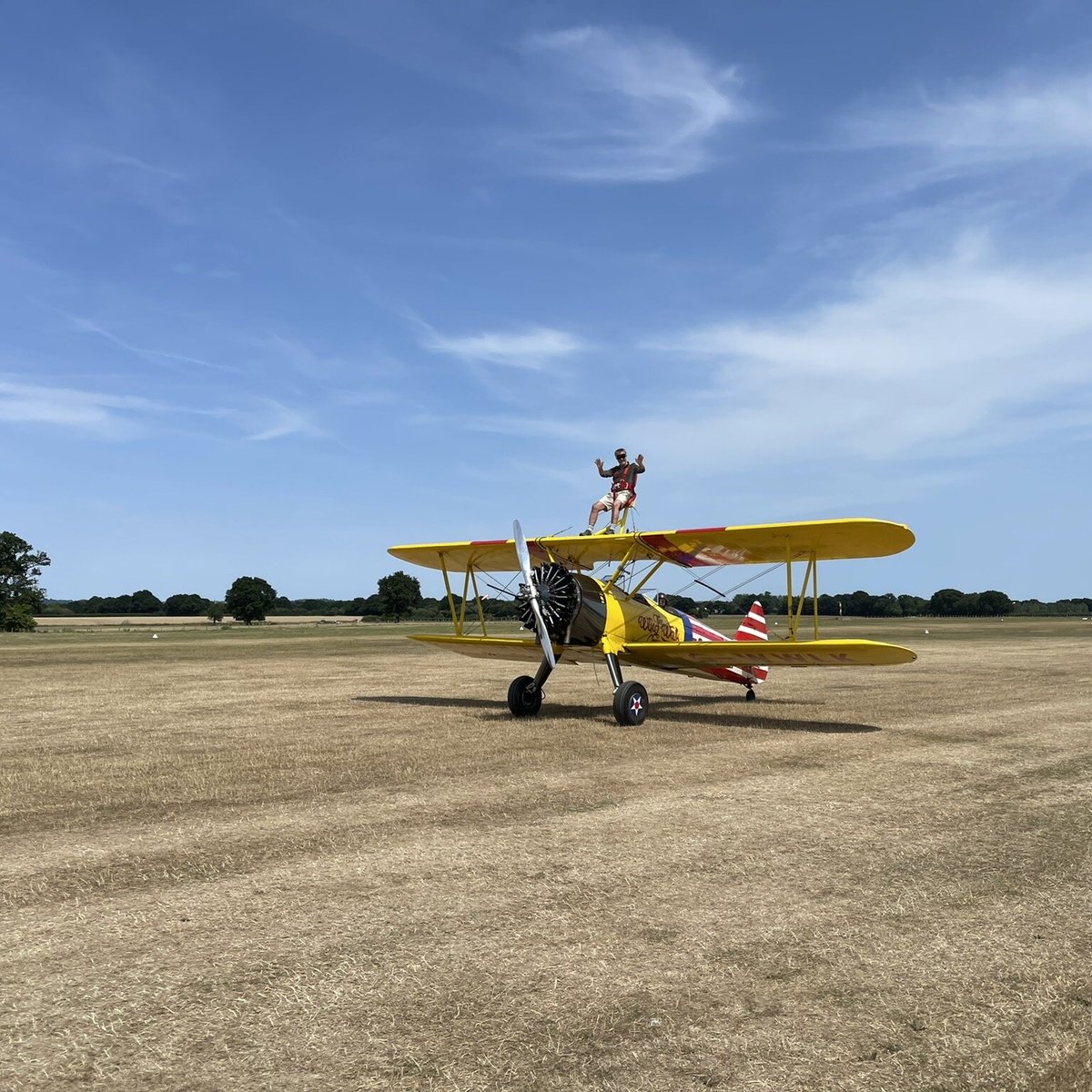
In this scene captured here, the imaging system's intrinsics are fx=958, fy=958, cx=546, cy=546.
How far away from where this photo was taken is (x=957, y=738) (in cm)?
1241

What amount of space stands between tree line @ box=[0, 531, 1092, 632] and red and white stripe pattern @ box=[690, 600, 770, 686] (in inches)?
2526

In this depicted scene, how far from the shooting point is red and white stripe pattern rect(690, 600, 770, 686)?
58.3 ft

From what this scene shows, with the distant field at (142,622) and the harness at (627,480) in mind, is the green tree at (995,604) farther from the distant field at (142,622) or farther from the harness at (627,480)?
the harness at (627,480)

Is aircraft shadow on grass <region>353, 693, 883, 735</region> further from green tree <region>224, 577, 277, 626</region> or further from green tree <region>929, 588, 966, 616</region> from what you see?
green tree <region>929, 588, 966, 616</region>

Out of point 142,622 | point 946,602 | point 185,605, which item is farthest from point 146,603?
point 946,602

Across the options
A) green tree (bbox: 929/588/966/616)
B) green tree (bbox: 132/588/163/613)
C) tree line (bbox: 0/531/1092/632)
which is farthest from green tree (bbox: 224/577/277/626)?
green tree (bbox: 929/588/966/616)

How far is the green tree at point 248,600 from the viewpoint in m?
123

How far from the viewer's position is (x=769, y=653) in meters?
14.4

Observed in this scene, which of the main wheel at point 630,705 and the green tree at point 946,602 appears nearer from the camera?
the main wheel at point 630,705

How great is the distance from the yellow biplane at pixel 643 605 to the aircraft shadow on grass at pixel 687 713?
80 cm

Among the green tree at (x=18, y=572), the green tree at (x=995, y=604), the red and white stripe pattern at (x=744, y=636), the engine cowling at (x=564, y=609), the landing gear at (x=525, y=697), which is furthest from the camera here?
the green tree at (x=995, y=604)

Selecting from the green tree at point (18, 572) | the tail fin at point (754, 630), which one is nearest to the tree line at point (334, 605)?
the green tree at point (18, 572)

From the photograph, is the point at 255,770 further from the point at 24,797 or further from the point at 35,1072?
the point at 35,1072

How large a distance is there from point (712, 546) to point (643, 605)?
152 centimetres
